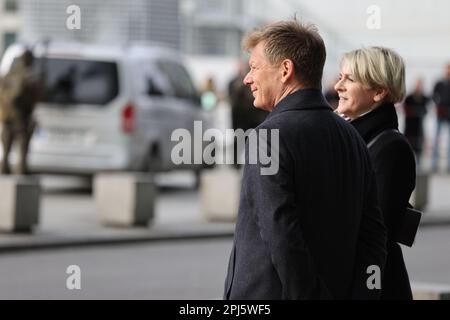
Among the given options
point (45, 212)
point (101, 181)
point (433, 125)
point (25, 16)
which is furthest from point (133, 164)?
point (25, 16)

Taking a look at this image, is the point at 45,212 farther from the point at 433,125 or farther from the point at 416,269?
the point at 433,125

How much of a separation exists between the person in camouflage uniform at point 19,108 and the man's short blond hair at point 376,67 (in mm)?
12252

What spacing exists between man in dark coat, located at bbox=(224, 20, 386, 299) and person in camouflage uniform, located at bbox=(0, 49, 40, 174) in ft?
42.7

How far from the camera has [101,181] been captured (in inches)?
583

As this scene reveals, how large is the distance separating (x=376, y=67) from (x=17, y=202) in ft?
27.5

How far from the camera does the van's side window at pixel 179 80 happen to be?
19.6 meters

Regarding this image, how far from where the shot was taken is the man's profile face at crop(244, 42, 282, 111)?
14.1ft

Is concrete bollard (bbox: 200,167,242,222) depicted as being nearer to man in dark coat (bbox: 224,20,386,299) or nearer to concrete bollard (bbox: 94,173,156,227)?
concrete bollard (bbox: 94,173,156,227)

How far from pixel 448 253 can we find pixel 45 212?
5032 millimetres

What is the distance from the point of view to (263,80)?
4324mm

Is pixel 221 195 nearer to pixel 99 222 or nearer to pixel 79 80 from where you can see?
pixel 99 222

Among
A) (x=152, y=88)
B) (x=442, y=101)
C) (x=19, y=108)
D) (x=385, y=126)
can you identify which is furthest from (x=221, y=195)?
(x=442, y=101)

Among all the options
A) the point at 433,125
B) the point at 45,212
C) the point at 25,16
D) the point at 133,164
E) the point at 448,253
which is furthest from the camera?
the point at 25,16

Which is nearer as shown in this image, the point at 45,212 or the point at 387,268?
the point at 387,268
